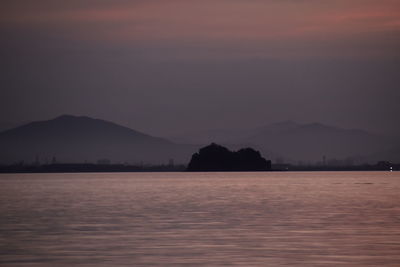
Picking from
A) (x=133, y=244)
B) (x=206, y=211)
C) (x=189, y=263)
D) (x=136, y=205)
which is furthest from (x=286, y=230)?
(x=136, y=205)

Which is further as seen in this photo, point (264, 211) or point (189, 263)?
point (264, 211)

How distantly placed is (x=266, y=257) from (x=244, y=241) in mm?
5841

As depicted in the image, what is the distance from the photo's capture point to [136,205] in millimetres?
75688

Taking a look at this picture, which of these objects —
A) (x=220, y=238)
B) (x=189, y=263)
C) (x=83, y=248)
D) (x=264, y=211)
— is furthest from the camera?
(x=264, y=211)

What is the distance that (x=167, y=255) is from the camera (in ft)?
118

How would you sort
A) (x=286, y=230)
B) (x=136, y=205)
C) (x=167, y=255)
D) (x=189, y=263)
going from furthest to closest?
(x=136, y=205), (x=286, y=230), (x=167, y=255), (x=189, y=263)

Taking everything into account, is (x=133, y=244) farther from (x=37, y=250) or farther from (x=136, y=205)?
(x=136, y=205)

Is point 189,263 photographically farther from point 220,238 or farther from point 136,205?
point 136,205

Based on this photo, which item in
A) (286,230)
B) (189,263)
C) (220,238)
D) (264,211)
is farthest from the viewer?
(264,211)

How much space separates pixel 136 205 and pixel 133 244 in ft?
116

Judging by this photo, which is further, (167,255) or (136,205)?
(136,205)

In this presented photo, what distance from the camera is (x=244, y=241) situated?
4106cm

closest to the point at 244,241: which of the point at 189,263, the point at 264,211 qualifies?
the point at 189,263

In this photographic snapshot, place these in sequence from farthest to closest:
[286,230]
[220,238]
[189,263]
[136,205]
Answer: [136,205]
[286,230]
[220,238]
[189,263]
